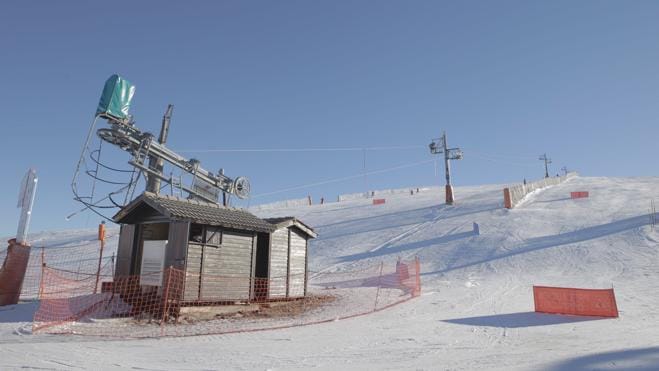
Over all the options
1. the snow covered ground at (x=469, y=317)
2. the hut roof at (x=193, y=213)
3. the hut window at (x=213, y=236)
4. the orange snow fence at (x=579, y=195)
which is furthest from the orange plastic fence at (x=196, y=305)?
the orange snow fence at (x=579, y=195)

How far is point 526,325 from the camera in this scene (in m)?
11.0

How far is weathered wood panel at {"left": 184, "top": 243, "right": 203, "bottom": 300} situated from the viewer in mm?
13344

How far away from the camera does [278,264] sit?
1666 cm

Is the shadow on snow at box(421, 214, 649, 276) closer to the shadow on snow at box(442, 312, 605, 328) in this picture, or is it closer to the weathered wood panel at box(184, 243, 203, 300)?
the shadow on snow at box(442, 312, 605, 328)

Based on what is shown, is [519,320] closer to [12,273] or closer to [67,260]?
[12,273]

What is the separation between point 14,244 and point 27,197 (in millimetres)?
2416

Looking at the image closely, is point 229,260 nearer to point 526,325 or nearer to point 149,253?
point 149,253

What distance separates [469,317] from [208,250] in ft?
26.9

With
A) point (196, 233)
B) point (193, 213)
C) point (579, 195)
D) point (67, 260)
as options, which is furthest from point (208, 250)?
point (579, 195)

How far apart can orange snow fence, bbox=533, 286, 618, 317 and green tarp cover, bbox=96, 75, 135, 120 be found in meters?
16.3

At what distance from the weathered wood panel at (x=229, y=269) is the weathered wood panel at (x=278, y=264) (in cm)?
104

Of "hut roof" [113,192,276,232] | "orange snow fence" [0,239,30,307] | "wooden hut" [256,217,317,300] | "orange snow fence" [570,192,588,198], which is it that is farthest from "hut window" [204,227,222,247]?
"orange snow fence" [570,192,588,198]

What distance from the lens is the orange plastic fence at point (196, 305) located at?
38.7 feet

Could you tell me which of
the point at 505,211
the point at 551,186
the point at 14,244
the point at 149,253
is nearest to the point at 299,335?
the point at 149,253
